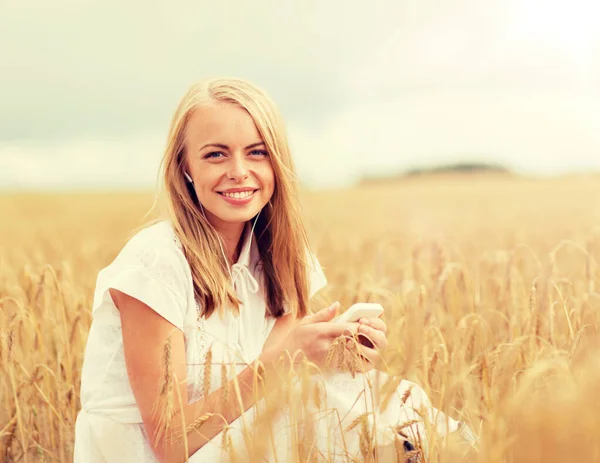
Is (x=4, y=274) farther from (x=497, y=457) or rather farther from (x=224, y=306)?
(x=497, y=457)

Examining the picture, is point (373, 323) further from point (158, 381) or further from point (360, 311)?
point (158, 381)

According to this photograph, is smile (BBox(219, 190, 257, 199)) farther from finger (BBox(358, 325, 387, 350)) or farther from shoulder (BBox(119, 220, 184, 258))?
finger (BBox(358, 325, 387, 350))

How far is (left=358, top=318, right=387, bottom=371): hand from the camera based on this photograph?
167 cm

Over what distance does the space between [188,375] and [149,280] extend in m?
0.25

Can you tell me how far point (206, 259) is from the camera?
1891 mm

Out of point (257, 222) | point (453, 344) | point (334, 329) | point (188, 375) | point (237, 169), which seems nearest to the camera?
point (334, 329)

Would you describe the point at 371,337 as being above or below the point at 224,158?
below

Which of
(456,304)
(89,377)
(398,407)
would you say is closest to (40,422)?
(89,377)

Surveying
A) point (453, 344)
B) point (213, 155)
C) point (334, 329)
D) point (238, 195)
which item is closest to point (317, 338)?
point (334, 329)

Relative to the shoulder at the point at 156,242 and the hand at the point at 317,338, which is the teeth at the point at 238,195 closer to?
the shoulder at the point at 156,242

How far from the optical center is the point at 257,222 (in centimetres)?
219

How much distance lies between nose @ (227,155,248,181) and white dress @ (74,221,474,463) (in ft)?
0.69

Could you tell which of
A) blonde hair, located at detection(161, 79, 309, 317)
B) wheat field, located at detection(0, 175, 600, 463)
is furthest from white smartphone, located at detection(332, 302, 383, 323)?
blonde hair, located at detection(161, 79, 309, 317)

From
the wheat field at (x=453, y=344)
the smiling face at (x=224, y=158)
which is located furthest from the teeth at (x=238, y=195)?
the wheat field at (x=453, y=344)
